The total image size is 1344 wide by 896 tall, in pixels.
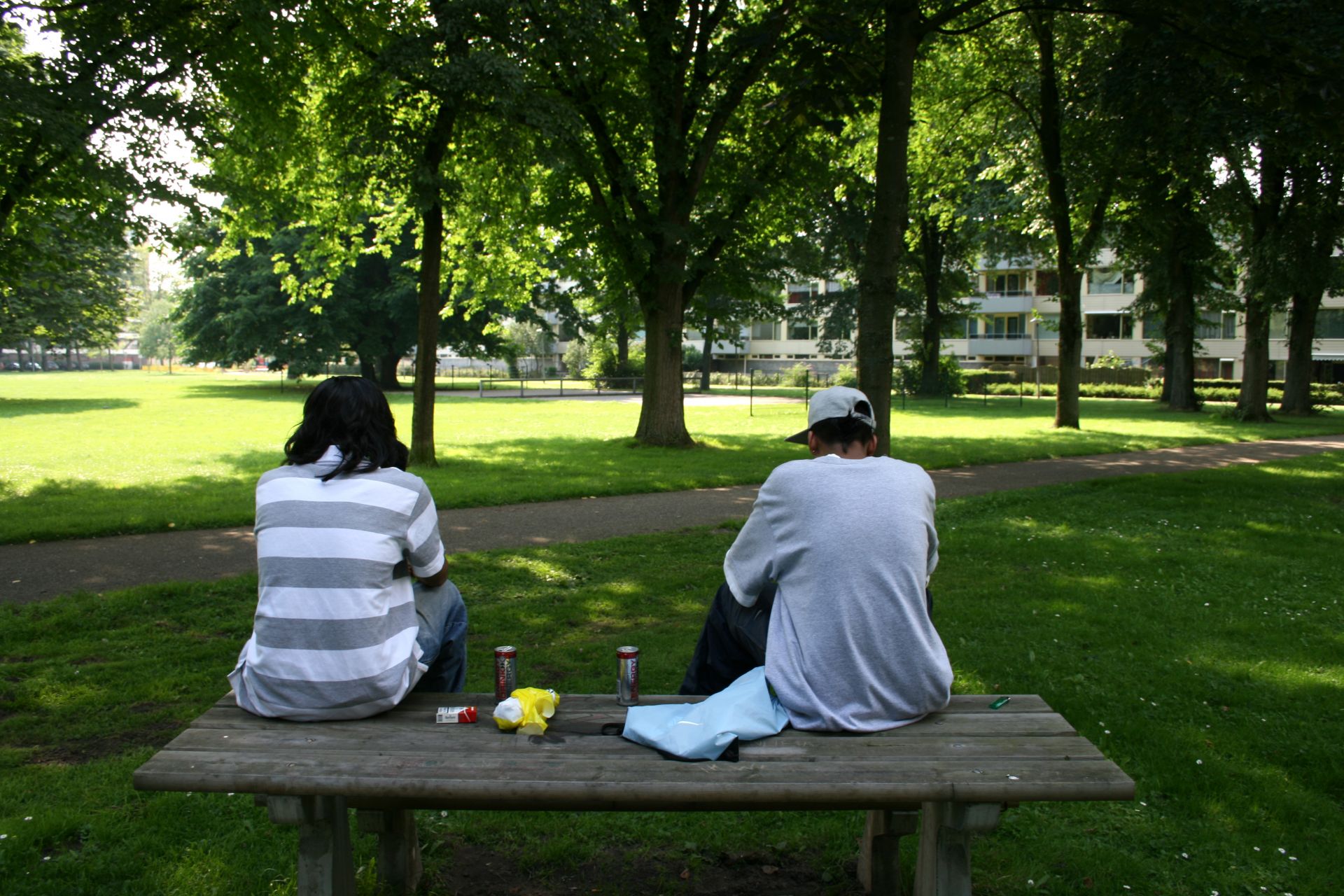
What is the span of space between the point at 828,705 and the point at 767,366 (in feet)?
264

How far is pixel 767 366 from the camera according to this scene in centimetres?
8288

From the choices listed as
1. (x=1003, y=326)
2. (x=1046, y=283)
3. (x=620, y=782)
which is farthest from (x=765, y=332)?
(x=620, y=782)

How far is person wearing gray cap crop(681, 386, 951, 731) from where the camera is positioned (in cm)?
301

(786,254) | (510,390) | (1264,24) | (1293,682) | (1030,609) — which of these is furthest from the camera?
(510,390)

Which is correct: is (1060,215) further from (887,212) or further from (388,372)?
(388,372)

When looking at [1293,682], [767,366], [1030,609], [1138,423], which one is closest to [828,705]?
[1293,682]

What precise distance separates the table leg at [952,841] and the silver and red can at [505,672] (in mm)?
1461

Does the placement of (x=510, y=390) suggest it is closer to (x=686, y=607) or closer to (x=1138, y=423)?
(x=1138, y=423)

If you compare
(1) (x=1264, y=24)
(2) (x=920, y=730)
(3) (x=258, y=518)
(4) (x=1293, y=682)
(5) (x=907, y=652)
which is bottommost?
(4) (x=1293, y=682)

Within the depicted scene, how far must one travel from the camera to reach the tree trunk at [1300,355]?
2919 centimetres

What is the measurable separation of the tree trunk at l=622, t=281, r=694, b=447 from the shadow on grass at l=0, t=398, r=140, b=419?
704 inches

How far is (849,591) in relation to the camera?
3.00m

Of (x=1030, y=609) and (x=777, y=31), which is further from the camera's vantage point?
(x=777, y=31)

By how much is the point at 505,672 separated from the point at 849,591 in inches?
50.3
